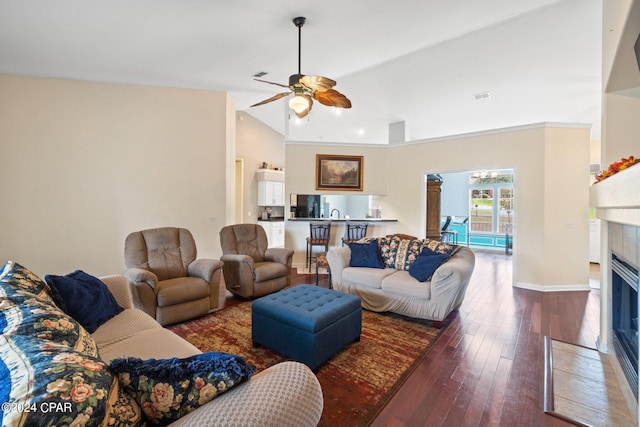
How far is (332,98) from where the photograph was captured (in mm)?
3098

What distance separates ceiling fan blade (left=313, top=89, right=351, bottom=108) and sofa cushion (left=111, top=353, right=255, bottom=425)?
2.73 metres

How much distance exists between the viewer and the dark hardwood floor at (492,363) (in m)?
1.75

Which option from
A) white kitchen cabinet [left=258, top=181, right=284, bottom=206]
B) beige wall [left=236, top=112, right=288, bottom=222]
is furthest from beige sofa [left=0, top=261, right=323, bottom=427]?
white kitchen cabinet [left=258, top=181, right=284, bottom=206]

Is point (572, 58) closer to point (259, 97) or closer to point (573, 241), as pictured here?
point (573, 241)

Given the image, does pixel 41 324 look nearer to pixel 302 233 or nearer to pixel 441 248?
pixel 441 248

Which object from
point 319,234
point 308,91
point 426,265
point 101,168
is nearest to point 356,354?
point 426,265

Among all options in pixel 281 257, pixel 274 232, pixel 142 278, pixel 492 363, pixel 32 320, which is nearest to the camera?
pixel 32 320

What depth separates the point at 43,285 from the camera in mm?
1715

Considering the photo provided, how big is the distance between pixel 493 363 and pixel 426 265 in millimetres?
1096

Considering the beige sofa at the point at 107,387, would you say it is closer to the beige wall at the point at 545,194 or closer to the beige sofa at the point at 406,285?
the beige sofa at the point at 406,285

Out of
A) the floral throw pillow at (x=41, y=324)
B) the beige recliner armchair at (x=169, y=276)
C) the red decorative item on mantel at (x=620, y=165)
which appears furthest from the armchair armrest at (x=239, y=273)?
the red decorative item on mantel at (x=620, y=165)

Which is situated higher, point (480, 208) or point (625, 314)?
point (480, 208)

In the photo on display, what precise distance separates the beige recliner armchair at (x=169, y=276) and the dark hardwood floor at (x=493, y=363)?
7.22 feet

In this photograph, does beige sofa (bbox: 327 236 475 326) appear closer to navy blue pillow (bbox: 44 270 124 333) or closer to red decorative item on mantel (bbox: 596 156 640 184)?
red decorative item on mantel (bbox: 596 156 640 184)
